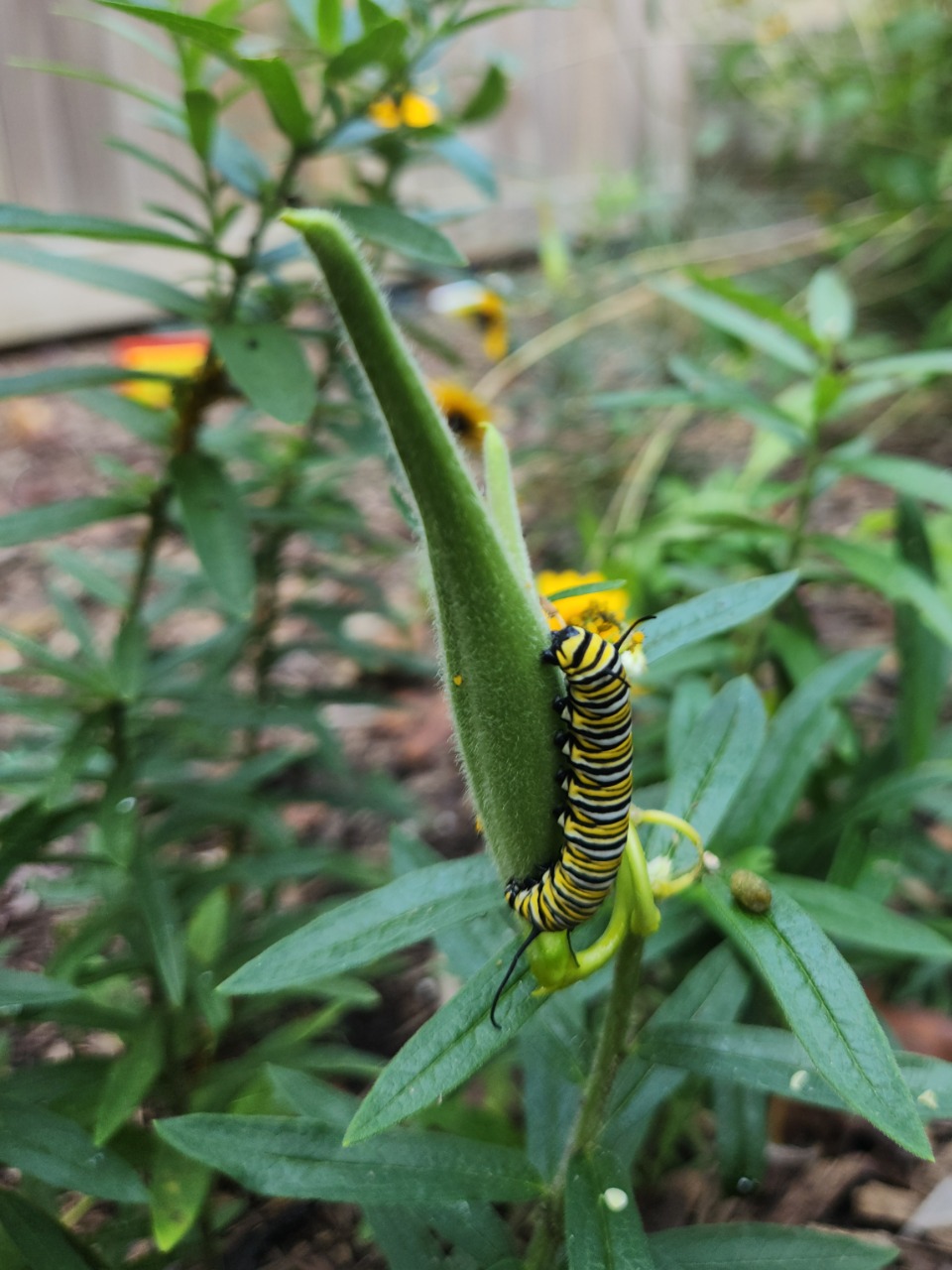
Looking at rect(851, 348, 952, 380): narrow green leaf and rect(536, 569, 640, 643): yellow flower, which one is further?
rect(851, 348, 952, 380): narrow green leaf

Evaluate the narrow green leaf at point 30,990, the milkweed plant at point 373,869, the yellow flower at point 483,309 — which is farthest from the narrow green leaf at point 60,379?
the yellow flower at point 483,309

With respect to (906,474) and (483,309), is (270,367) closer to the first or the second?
(906,474)

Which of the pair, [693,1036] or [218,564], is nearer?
[693,1036]

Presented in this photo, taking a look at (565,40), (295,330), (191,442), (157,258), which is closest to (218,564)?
(191,442)

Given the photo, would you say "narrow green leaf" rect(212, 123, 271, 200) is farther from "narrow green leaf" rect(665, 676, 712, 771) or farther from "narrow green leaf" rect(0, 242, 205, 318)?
"narrow green leaf" rect(665, 676, 712, 771)

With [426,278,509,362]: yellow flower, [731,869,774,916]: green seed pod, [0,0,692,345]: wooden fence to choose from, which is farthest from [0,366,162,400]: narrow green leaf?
[0,0,692,345]: wooden fence

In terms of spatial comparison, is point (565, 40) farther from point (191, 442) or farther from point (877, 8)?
point (191, 442)

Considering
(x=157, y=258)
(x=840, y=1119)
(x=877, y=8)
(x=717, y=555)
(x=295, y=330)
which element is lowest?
(x=840, y=1119)
